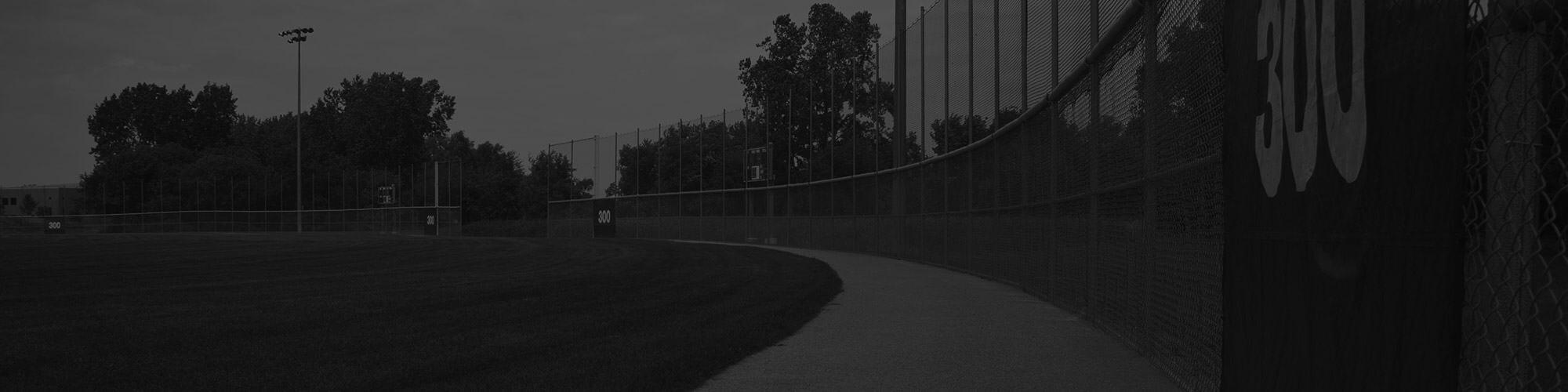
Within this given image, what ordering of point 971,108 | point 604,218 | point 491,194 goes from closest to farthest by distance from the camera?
point 971,108
point 604,218
point 491,194

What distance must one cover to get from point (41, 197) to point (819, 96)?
103 metres

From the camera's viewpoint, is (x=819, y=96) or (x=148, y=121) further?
(x=148, y=121)

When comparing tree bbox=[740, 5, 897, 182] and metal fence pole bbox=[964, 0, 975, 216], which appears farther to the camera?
tree bbox=[740, 5, 897, 182]

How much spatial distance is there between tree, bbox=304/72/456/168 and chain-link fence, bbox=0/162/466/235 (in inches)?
888

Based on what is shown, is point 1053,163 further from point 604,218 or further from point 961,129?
point 604,218

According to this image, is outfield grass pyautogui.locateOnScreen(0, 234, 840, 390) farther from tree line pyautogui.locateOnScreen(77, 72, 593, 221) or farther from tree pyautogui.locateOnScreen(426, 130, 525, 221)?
tree pyautogui.locateOnScreen(426, 130, 525, 221)

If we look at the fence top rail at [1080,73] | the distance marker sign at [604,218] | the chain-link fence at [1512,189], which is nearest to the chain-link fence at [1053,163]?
the fence top rail at [1080,73]

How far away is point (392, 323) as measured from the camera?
937cm

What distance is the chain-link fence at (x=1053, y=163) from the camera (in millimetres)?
5742

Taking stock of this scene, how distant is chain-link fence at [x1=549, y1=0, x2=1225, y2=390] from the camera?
574cm

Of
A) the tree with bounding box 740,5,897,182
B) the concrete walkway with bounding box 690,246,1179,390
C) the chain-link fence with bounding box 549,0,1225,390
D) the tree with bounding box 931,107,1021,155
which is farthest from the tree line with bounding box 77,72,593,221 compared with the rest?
the concrete walkway with bounding box 690,246,1179,390

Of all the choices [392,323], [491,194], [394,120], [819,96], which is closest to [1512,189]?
[392,323]

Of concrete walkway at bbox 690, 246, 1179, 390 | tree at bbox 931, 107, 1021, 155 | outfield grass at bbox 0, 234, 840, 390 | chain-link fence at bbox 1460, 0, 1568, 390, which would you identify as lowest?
concrete walkway at bbox 690, 246, 1179, 390

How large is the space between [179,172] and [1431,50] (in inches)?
3487
